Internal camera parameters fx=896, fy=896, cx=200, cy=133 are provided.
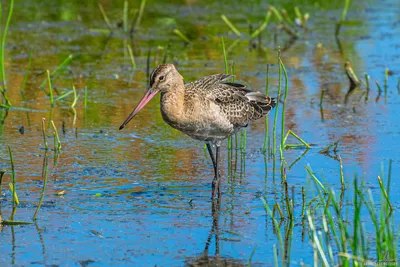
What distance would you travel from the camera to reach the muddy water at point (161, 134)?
6.70 m

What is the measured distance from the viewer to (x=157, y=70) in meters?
7.75

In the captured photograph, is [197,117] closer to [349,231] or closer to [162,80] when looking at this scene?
[162,80]

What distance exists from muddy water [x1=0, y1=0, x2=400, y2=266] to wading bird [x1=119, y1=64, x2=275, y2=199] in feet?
1.63

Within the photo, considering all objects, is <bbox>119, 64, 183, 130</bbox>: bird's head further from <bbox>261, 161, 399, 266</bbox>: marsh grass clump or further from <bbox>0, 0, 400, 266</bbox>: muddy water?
<bbox>261, 161, 399, 266</bbox>: marsh grass clump

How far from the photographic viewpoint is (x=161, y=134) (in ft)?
33.0

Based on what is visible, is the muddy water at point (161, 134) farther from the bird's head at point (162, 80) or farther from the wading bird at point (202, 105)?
the bird's head at point (162, 80)

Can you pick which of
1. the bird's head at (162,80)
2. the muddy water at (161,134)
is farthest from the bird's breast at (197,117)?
the muddy water at (161,134)

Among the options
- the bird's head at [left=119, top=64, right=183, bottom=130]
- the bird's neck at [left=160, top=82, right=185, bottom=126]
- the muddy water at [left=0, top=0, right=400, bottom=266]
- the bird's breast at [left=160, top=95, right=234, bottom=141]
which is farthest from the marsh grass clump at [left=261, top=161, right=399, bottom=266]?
the bird's head at [left=119, top=64, right=183, bottom=130]

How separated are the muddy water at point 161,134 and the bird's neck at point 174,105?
67cm

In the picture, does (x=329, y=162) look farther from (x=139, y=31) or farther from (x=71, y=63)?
(x=139, y=31)

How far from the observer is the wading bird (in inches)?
307

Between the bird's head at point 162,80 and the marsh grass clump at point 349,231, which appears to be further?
the bird's head at point 162,80

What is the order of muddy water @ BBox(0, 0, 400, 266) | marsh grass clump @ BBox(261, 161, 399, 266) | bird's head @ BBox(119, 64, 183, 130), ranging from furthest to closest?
bird's head @ BBox(119, 64, 183, 130) < muddy water @ BBox(0, 0, 400, 266) < marsh grass clump @ BBox(261, 161, 399, 266)

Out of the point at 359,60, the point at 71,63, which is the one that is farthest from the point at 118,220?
the point at 359,60
